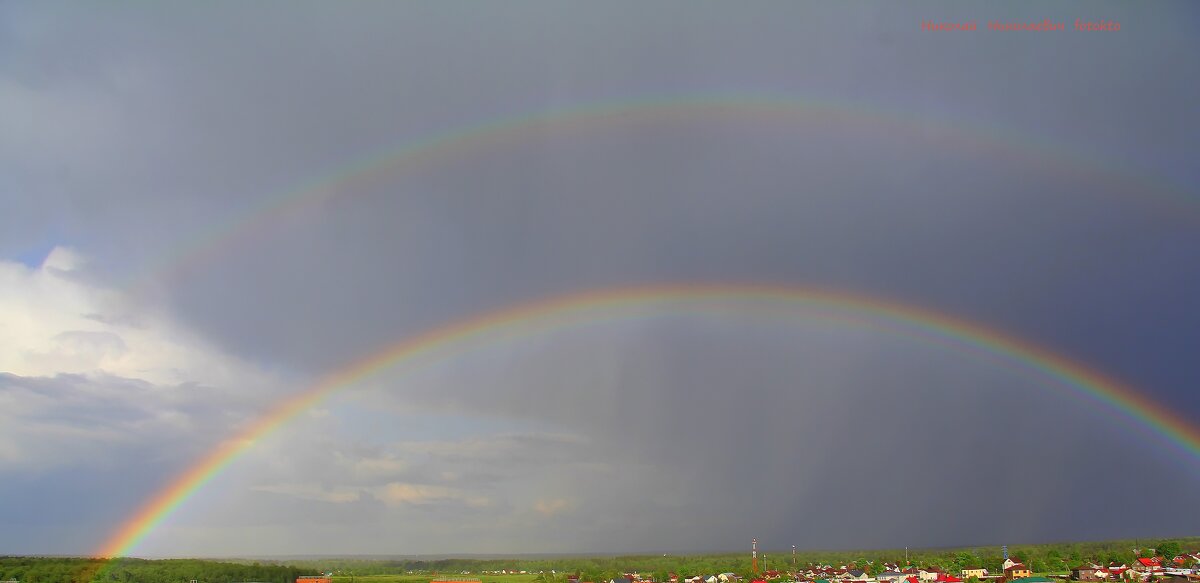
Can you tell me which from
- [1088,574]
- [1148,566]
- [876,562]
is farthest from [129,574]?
[1148,566]

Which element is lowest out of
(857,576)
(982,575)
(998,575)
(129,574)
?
(982,575)

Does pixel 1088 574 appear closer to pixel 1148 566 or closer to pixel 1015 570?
pixel 1015 570

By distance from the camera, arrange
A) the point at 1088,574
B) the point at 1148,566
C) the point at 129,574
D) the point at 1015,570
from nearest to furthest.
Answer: the point at 1088,574, the point at 129,574, the point at 1148,566, the point at 1015,570

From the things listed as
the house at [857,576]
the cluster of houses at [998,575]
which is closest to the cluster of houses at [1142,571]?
the cluster of houses at [998,575]

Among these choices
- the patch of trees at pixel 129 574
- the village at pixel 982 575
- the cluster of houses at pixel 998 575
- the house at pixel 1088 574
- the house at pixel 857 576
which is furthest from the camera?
the house at pixel 857 576

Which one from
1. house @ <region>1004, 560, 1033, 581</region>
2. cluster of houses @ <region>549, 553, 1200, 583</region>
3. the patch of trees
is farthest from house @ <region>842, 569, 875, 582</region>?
the patch of trees

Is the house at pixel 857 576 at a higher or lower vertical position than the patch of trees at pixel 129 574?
lower

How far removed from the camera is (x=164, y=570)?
65.7 metres

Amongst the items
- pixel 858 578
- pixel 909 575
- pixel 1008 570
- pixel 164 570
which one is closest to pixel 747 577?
pixel 858 578

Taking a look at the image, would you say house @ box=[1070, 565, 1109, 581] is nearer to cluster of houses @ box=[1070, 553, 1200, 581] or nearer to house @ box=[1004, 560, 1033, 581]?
cluster of houses @ box=[1070, 553, 1200, 581]

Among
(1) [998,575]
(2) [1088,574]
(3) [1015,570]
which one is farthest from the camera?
(3) [1015,570]

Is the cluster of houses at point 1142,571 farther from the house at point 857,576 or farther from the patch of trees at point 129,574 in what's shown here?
the patch of trees at point 129,574

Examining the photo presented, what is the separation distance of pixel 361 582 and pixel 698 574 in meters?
29.4

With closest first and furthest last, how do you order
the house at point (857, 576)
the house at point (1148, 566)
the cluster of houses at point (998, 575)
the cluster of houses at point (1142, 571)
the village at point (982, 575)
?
the cluster of houses at point (1142, 571) → the cluster of houses at point (998, 575) → the village at point (982, 575) → the house at point (1148, 566) → the house at point (857, 576)
